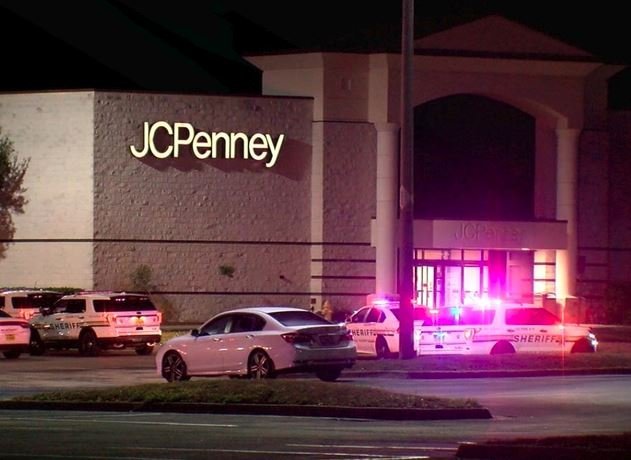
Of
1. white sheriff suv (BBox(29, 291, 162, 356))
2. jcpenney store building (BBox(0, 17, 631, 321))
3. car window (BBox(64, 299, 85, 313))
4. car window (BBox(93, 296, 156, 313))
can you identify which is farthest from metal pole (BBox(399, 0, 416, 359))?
jcpenney store building (BBox(0, 17, 631, 321))

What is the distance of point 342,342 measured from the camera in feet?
96.7

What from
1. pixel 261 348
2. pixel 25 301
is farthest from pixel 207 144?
pixel 261 348

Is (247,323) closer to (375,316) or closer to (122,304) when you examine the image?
(375,316)

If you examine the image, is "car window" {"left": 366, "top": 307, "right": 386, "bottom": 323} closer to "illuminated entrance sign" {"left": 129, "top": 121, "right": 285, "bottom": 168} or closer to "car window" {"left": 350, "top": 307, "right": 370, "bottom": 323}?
"car window" {"left": 350, "top": 307, "right": 370, "bottom": 323}

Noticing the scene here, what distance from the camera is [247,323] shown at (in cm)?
3000

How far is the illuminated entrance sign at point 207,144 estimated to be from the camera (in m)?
56.2

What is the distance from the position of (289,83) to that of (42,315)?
61.0ft

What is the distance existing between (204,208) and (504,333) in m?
22.2

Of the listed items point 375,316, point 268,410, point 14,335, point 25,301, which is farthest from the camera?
point 25,301

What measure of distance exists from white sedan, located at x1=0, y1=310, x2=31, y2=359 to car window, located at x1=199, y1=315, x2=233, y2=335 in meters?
10.7

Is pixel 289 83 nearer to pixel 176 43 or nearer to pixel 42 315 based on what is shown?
pixel 42 315

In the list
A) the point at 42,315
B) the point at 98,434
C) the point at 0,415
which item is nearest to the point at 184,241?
the point at 42,315

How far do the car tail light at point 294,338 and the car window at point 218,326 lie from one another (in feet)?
6.07

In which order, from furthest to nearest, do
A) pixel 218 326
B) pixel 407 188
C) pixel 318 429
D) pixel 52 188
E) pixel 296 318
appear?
pixel 52 188 → pixel 407 188 → pixel 218 326 → pixel 296 318 → pixel 318 429
